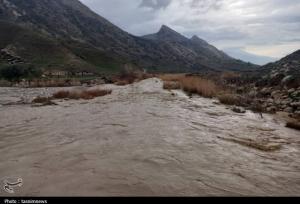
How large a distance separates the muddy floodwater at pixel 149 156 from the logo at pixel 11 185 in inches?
3.5

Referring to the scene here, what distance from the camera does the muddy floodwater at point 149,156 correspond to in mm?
7078

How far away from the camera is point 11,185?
688 centimetres

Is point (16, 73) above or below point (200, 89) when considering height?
below

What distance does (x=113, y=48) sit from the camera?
199250mm

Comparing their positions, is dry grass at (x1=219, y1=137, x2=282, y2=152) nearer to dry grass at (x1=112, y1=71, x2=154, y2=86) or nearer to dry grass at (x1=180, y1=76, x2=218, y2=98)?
dry grass at (x1=180, y1=76, x2=218, y2=98)

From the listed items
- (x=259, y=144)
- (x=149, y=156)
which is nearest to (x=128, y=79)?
(x=259, y=144)

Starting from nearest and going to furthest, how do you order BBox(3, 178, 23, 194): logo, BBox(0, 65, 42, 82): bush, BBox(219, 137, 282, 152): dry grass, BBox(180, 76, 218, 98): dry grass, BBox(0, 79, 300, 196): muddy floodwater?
BBox(3, 178, 23, 194): logo → BBox(0, 79, 300, 196): muddy floodwater → BBox(219, 137, 282, 152): dry grass → BBox(180, 76, 218, 98): dry grass → BBox(0, 65, 42, 82): bush

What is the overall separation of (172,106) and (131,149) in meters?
10.9

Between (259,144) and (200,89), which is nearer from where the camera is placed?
(259,144)

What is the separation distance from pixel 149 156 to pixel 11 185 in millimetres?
3640

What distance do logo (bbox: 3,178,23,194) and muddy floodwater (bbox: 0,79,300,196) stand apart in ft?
0.29

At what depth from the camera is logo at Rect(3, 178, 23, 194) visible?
655cm

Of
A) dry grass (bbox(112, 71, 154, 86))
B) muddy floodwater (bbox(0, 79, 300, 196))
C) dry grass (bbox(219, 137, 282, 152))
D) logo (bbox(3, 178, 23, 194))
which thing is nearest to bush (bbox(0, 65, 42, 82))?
dry grass (bbox(112, 71, 154, 86))

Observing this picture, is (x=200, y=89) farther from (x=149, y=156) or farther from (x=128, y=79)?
(x=128, y=79)
